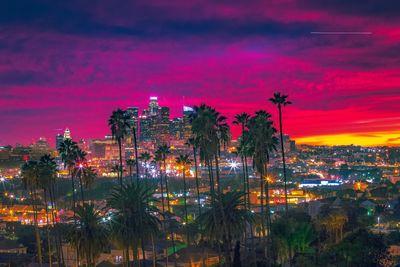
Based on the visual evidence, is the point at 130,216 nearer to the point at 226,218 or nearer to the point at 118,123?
the point at 226,218

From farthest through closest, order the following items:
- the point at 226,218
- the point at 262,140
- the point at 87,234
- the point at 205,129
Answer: the point at 262,140, the point at 205,129, the point at 87,234, the point at 226,218

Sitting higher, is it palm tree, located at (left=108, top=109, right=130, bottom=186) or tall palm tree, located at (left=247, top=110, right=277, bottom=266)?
palm tree, located at (left=108, top=109, right=130, bottom=186)

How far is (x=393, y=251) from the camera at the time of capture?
52.0 metres

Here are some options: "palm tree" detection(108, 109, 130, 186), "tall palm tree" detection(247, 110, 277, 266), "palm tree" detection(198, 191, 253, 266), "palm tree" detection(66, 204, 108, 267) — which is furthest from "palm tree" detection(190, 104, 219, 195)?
"palm tree" detection(66, 204, 108, 267)

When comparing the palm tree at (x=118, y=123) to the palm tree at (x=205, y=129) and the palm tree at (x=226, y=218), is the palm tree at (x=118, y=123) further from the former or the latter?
the palm tree at (x=226, y=218)

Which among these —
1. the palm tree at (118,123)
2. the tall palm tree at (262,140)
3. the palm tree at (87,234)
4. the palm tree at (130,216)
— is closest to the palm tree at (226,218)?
the palm tree at (130,216)

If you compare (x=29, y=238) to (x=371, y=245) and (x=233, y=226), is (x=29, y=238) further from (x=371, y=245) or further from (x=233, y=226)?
(x=371, y=245)

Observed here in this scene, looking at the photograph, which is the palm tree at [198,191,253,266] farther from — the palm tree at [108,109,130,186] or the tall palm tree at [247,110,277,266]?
the palm tree at [108,109,130,186]

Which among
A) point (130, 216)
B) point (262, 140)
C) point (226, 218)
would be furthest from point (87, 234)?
point (262, 140)

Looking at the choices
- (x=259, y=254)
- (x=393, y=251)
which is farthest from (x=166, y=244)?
(x=393, y=251)

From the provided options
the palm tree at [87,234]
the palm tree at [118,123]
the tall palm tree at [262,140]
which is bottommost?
the palm tree at [87,234]

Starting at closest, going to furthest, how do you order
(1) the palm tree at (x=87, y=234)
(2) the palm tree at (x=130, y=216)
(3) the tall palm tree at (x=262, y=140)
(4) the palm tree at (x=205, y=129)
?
(2) the palm tree at (x=130, y=216)
(1) the palm tree at (x=87, y=234)
(4) the palm tree at (x=205, y=129)
(3) the tall palm tree at (x=262, y=140)

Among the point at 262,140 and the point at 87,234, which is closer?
the point at 87,234

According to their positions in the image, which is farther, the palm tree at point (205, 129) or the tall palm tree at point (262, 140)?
the tall palm tree at point (262, 140)
